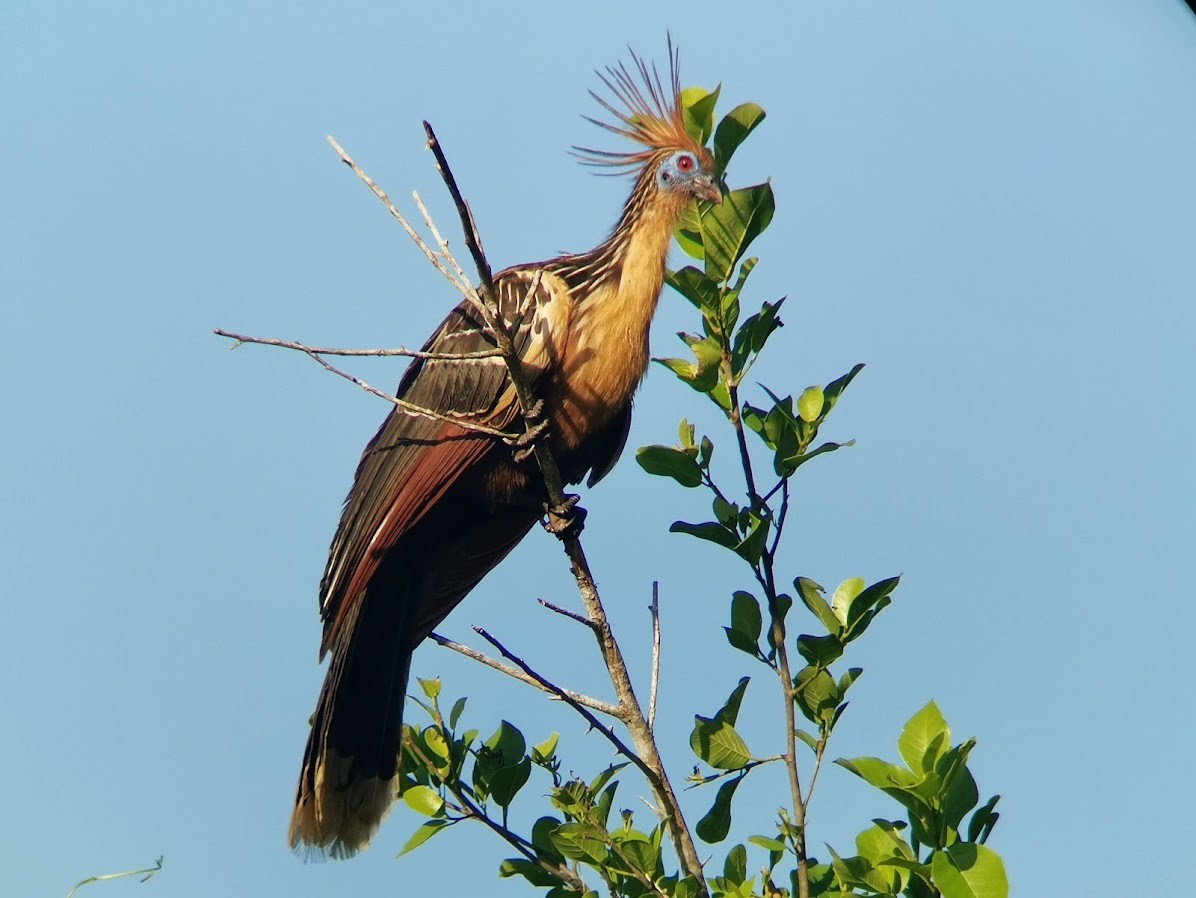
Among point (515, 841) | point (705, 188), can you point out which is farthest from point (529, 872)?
point (705, 188)

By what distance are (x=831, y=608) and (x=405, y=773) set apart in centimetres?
159

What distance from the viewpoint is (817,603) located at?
298cm

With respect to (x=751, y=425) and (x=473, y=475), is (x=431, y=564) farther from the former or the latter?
(x=751, y=425)

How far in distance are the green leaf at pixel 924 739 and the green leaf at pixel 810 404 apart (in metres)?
0.81

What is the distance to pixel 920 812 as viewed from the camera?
2.46 meters

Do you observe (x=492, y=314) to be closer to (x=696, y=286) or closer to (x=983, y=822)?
(x=696, y=286)

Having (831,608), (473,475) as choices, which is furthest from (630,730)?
(473,475)

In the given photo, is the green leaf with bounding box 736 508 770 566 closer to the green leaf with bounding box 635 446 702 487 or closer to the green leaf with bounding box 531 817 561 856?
the green leaf with bounding box 635 446 702 487

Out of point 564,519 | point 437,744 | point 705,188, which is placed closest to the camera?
point 437,744

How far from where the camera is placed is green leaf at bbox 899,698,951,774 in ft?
8.02

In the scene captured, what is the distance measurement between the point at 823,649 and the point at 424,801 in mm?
1206

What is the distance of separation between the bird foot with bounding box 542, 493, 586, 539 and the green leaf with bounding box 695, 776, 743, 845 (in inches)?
40.2

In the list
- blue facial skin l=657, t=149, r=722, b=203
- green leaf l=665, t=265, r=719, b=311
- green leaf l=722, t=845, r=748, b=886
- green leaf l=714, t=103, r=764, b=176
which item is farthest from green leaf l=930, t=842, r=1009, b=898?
blue facial skin l=657, t=149, r=722, b=203

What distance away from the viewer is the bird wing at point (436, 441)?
4.37 m
